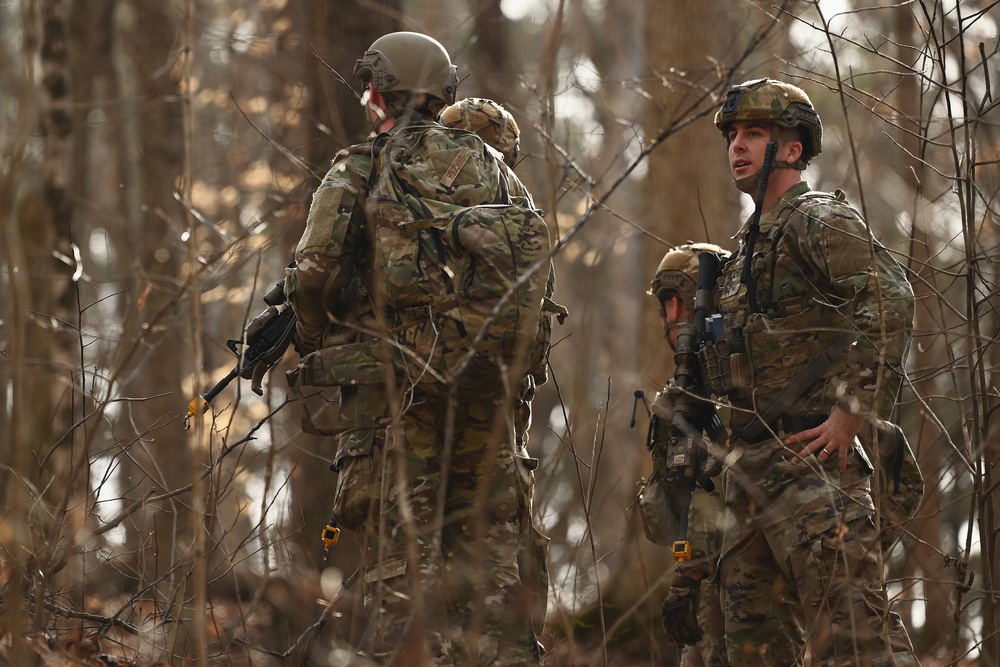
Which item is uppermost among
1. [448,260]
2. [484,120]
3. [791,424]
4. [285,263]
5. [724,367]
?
[285,263]

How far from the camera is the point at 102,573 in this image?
337 inches

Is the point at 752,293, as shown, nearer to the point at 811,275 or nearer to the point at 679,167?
the point at 811,275

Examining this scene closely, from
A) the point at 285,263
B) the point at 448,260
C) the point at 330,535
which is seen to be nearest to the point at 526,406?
the point at 448,260

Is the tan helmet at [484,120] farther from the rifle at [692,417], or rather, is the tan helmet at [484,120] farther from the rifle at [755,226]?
the rifle at [755,226]

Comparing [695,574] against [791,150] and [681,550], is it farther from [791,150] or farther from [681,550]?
[791,150]

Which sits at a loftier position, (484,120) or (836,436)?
(484,120)

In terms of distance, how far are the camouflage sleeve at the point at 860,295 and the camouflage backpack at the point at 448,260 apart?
3.17ft

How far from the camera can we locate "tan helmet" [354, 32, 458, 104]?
13.8 ft

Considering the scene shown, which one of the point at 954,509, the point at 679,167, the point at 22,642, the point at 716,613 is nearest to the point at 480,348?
the point at 716,613

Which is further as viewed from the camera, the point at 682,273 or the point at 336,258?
the point at 682,273

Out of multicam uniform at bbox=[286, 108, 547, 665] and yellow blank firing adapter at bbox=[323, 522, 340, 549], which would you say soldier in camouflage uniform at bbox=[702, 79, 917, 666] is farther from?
yellow blank firing adapter at bbox=[323, 522, 340, 549]

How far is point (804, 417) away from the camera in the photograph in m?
3.94

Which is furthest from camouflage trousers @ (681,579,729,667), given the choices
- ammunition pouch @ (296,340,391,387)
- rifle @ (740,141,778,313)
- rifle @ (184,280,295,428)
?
rifle @ (184,280,295,428)

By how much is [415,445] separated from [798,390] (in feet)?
4.51
